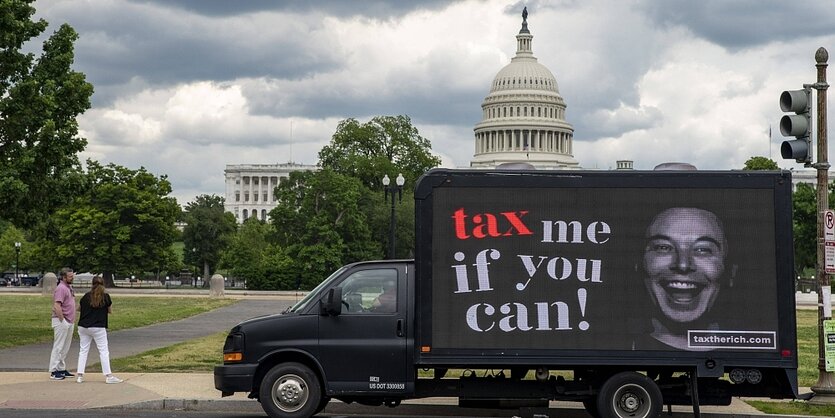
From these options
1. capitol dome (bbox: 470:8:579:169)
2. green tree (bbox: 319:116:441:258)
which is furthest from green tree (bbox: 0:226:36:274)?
capitol dome (bbox: 470:8:579:169)

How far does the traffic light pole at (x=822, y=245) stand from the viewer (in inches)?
640

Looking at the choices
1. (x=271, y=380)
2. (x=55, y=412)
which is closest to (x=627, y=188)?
(x=271, y=380)

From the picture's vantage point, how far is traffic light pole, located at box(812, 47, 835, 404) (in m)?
16.2

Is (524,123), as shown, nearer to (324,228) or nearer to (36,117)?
(324,228)

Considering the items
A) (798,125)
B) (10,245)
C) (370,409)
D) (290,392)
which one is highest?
(10,245)

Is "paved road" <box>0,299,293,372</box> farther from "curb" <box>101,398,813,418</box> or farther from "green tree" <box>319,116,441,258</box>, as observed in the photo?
"green tree" <box>319,116,441,258</box>

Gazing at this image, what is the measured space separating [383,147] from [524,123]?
217ft

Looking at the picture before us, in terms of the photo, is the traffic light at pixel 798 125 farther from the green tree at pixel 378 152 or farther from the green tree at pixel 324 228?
the green tree at pixel 378 152

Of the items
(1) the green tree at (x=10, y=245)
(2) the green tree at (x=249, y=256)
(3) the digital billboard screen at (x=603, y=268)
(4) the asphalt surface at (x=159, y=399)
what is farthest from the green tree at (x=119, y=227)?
(3) the digital billboard screen at (x=603, y=268)

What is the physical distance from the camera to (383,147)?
115m

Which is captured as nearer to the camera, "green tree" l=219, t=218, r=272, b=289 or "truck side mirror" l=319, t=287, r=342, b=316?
"truck side mirror" l=319, t=287, r=342, b=316

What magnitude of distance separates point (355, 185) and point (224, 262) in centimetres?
1974

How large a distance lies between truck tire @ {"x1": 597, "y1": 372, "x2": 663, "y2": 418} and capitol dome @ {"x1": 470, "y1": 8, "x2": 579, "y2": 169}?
527 ft

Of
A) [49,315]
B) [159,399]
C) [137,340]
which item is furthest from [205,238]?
[159,399]
